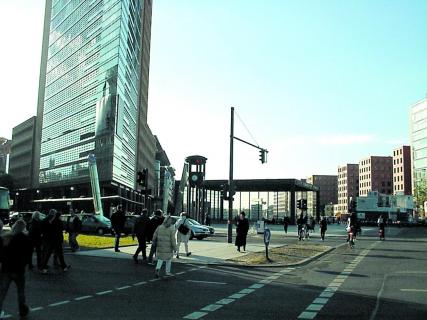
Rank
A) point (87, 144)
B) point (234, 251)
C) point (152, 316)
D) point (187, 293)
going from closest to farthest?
point (152, 316)
point (187, 293)
point (234, 251)
point (87, 144)

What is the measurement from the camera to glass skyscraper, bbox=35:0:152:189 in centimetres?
8462

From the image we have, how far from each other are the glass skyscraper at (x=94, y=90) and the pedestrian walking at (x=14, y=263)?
7508 cm

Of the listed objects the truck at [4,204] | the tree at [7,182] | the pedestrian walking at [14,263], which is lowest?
the pedestrian walking at [14,263]

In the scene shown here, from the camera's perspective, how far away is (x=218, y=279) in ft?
43.8

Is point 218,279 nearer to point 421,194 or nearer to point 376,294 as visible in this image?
point 376,294

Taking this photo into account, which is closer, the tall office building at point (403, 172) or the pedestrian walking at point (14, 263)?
the pedestrian walking at point (14, 263)

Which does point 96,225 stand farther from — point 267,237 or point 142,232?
point 142,232

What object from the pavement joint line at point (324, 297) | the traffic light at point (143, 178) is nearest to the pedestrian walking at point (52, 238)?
the pavement joint line at point (324, 297)

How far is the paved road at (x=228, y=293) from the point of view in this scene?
8484 mm

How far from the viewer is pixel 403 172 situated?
155 metres

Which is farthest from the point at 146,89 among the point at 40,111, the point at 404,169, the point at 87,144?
the point at 404,169

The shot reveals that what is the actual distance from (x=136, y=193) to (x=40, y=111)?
38992mm

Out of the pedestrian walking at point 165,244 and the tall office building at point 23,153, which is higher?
the tall office building at point 23,153

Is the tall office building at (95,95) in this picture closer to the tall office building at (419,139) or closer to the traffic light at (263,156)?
the traffic light at (263,156)
